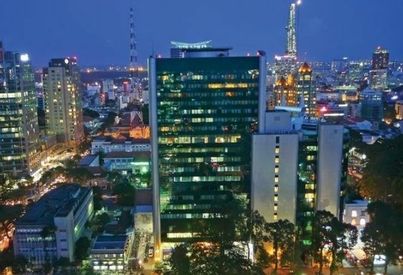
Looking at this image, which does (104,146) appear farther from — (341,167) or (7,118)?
(341,167)

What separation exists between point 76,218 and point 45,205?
2.05 m

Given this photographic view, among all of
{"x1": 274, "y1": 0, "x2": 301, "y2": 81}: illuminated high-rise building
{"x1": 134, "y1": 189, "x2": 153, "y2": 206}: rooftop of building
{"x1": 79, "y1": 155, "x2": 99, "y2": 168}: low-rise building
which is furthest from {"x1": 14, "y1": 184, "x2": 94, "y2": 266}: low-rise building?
{"x1": 274, "y1": 0, "x2": 301, "y2": 81}: illuminated high-rise building

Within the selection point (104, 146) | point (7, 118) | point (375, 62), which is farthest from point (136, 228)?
point (375, 62)

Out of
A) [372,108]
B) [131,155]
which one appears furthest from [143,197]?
[372,108]

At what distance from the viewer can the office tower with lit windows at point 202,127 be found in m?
18.8

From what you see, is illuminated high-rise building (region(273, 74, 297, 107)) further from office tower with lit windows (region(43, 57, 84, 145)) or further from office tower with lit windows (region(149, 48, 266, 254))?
office tower with lit windows (region(149, 48, 266, 254))

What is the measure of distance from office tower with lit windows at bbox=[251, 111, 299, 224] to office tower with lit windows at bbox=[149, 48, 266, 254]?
1.62 ft

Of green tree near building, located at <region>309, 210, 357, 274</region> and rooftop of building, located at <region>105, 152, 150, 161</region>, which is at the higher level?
rooftop of building, located at <region>105, 152, 150, 161</region>

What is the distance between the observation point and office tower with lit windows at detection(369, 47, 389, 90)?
7925cm

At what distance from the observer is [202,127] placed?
19047 mm

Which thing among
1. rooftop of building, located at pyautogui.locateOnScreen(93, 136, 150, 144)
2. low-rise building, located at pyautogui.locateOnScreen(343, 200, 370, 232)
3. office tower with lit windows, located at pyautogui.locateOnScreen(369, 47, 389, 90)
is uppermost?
office tower with lit windows, located at pyautogui.locateOnScreen(369, 47, 389, 90)

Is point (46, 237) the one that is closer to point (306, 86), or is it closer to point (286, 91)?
point (306, 86)

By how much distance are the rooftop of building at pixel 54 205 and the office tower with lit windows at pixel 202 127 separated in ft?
13.9

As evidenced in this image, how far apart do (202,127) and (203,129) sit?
0.10 meters
